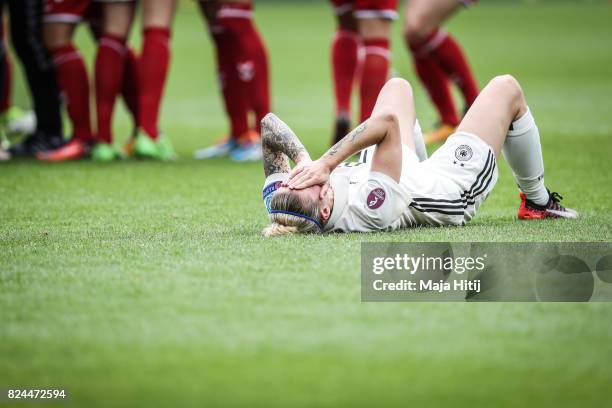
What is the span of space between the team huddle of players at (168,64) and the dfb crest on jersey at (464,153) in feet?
7.30

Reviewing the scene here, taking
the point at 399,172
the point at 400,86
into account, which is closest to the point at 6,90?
the point at 400,86

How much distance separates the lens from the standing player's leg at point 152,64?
6.01 metres

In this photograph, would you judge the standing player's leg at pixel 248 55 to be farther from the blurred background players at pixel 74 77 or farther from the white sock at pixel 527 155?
the white sock at pixel 527 155

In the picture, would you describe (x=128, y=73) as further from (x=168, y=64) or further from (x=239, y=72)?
(x=239, y=72)

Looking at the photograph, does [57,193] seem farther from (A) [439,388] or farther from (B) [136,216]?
(A) [439,388]

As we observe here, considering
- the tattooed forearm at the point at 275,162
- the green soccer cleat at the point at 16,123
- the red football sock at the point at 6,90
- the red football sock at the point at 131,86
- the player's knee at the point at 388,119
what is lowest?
the green soccer cleat at the point at 16,123

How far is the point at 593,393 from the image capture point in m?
2.08

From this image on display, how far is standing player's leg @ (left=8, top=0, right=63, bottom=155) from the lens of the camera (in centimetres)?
623

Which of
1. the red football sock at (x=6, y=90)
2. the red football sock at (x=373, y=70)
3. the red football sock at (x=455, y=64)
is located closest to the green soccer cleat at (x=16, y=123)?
the red football sock at (x=6, y=90)

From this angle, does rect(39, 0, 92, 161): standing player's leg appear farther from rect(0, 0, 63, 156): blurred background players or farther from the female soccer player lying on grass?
the female soccer player lying on grass

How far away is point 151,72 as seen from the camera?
603 centimetres

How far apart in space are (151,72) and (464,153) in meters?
2.83

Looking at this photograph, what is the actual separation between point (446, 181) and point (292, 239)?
25.6 inches

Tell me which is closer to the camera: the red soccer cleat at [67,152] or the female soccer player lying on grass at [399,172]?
the female soccer player lying on grass at [399,172]
